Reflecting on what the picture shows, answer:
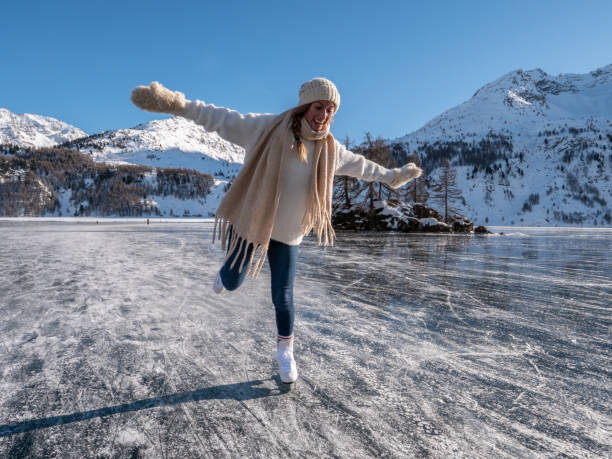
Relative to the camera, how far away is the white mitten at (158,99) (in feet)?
6.42

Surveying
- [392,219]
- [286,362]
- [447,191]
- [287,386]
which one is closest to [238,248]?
[286,362]

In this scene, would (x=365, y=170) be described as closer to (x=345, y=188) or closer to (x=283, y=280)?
(x=283, y=280)

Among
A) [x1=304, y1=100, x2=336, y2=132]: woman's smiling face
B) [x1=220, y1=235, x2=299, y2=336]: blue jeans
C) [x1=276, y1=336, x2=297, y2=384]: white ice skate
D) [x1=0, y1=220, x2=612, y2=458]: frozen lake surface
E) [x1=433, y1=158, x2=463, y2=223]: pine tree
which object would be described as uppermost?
[x1=433, y1=158, x2=463, y2=223]: pine tree

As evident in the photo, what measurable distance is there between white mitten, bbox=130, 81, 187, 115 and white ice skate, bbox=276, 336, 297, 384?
4.86ft

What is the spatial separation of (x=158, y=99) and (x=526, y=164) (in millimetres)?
113277

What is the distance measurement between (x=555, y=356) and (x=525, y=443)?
1078 millimetres

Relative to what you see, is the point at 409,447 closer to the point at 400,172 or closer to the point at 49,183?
the point at 400,172

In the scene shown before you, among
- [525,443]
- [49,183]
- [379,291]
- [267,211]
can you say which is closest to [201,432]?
[267,211]

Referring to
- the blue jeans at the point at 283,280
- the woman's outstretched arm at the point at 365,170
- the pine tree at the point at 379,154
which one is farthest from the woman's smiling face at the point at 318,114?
the pine tree at the point at 379,154

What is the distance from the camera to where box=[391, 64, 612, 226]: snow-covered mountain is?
72438 millimetres

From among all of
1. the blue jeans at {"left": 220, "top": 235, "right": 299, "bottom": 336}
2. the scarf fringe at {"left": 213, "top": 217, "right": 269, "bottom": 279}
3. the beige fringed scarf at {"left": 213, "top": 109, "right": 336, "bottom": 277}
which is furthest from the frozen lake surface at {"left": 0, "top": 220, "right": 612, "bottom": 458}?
the beige fringed scarf at {"left": 213, "top": 109, "right": 336, "bottom": 277}

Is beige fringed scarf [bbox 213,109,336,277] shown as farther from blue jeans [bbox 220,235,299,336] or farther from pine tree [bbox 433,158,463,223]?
pine tree [bbox 433,158,463,223]

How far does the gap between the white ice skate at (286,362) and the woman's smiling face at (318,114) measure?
1220mm

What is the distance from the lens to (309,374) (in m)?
1.91
